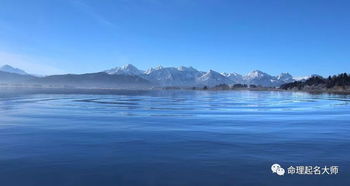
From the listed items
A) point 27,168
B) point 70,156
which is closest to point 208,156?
point 70,156

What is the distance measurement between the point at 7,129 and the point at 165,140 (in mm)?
12571

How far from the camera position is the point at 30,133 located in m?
22.2

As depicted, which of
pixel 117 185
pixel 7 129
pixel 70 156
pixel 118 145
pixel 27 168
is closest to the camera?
pixel 117 185

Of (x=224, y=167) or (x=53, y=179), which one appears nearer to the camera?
(x=53, y=179)

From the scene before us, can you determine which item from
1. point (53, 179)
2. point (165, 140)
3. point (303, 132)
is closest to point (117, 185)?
point (53, 179)

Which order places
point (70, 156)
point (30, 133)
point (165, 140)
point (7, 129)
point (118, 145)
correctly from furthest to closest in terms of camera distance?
point (7, 129) < point (30, 133) < point (165, 140) < point (118, 145) < point (70, 156)

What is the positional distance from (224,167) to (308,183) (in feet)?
11.5

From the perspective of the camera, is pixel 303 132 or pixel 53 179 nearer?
pixel 53 179

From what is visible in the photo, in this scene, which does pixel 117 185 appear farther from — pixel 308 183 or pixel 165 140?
pixel 165 140

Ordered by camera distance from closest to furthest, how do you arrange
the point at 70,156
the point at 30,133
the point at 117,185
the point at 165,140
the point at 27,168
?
the point at 117,185 < the point at 27,168 < the point at 70,156 < the point at 165,140 < the point at 30,133

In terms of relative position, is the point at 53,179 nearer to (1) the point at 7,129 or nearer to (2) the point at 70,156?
(2) the point at 70,156

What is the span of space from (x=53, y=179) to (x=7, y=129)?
14.2 meters

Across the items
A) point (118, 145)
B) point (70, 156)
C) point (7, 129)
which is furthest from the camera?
point (7, 129)

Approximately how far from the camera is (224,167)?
13.9 metres
